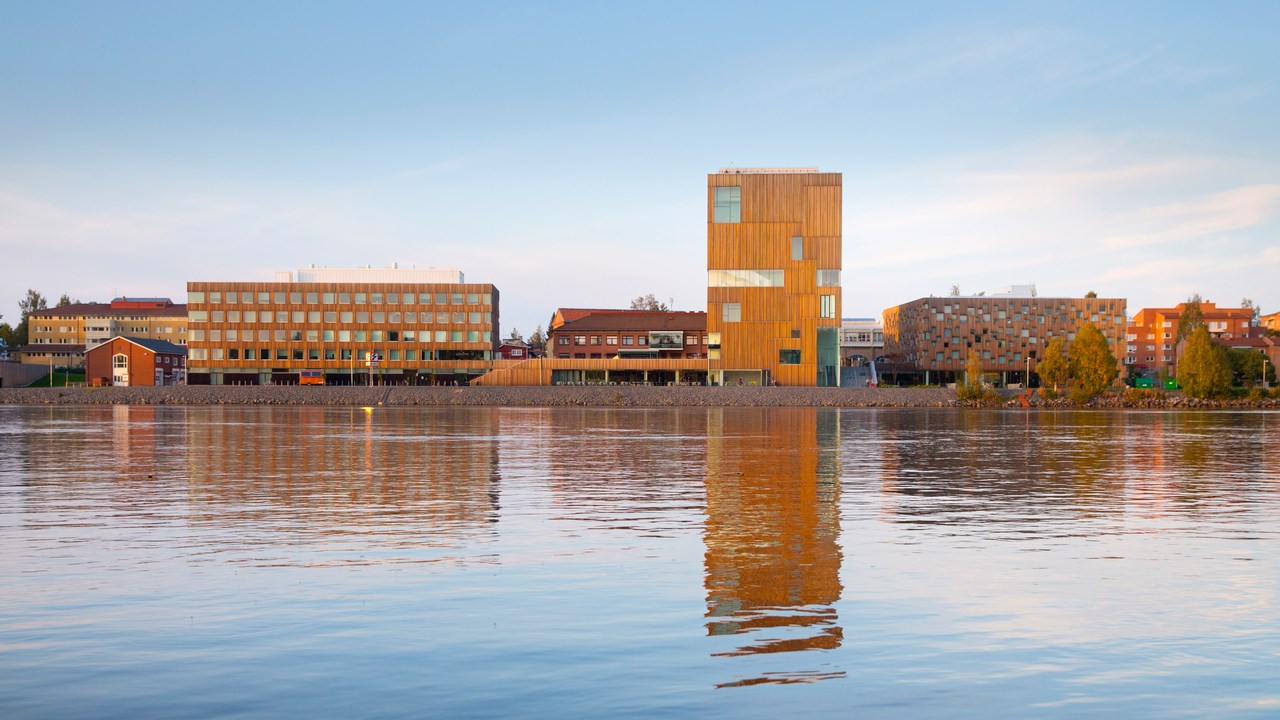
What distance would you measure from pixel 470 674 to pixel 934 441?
42102mm

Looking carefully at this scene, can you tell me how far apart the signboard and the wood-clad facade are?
85.0ft

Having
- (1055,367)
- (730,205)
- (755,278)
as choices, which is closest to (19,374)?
(730,205)

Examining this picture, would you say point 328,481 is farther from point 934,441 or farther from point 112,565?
point 934,441

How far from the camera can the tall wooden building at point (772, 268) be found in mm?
122000

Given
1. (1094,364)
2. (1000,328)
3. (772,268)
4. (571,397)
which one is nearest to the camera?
(1094,364)

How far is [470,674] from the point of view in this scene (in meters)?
10.1

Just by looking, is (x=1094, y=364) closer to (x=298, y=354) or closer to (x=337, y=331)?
(x=337, y=331)

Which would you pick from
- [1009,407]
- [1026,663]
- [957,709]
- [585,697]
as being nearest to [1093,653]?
[1026,663]

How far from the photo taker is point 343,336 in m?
159

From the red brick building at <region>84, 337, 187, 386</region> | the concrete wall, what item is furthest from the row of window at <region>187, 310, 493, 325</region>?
the concrete wall

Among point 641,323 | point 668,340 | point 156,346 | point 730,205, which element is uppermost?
point 730,205

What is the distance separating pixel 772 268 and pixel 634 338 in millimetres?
50416

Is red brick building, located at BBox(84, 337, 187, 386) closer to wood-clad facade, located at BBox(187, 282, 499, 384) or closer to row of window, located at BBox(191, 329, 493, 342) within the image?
wood-clad facade, located at BBox(187, 282, 499, 384)

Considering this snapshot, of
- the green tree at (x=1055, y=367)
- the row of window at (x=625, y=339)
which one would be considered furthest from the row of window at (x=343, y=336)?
the green tree at (x=1055, y=367)
